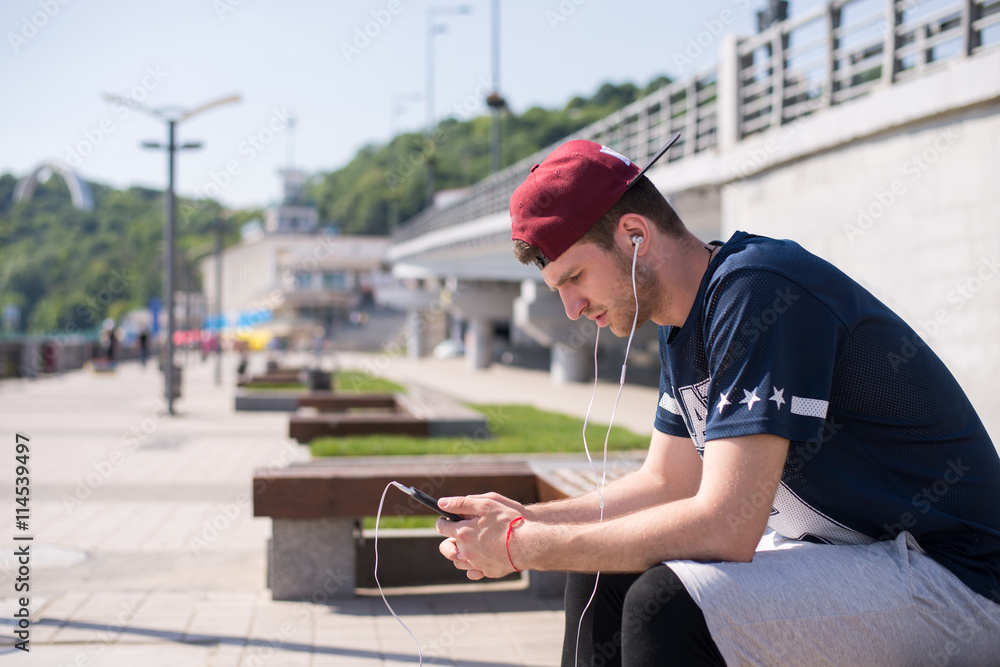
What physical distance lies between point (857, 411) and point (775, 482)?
0.85 ft

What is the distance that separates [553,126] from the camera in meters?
60.2

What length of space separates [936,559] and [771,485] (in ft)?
1.36

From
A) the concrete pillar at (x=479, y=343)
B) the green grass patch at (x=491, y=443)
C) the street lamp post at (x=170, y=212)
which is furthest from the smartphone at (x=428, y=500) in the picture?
the concrete pillar at (x=479, y=343)

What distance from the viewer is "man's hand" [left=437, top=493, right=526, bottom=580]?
2010 mm

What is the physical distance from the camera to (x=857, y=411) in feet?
6.18

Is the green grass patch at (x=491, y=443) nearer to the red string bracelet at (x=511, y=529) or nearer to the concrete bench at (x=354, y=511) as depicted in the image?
the concrete bench at (x=354, y=511)

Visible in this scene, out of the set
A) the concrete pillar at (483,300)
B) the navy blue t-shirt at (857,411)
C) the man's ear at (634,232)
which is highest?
the concrete pillar at (483,300)

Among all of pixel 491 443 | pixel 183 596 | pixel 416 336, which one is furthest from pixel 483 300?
pixel 183 596

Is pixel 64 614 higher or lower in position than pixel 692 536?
lower

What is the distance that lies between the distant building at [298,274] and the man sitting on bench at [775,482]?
9218 centimetres

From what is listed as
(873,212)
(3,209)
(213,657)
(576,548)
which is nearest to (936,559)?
(576,548)

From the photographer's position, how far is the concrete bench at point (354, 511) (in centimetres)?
495

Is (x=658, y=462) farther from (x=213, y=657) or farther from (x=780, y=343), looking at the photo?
(x=213, y=657)

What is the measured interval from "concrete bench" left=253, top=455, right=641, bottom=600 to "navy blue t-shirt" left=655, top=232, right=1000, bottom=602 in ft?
8.78
